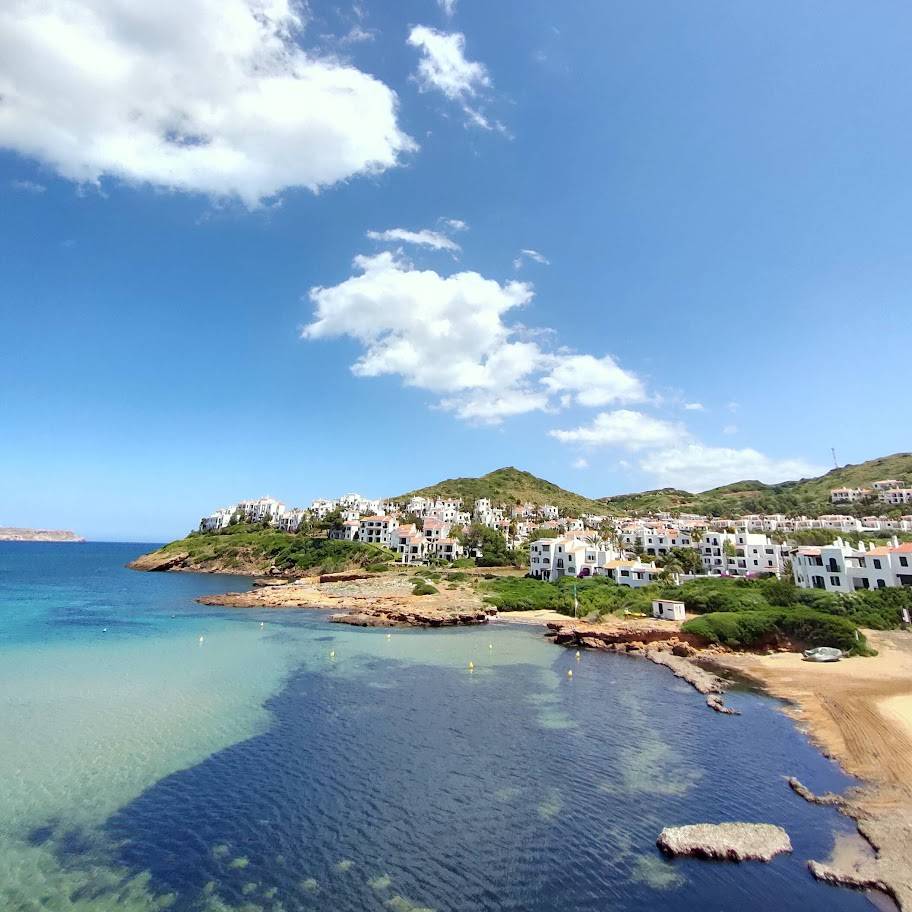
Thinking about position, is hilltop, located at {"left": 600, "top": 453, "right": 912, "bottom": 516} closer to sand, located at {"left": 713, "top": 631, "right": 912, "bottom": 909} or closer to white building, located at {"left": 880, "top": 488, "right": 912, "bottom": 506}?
white building, located at {"left": 880, "top": 488, "right": 912, "bottom": 506}

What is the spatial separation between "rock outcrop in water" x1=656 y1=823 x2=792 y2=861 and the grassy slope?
8582 cm

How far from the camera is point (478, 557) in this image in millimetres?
103500

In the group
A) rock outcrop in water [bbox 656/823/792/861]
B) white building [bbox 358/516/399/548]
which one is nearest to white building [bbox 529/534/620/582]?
white building [bbox 358/516/399/548]

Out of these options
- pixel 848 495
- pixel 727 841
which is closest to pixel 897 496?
pixel 848 495

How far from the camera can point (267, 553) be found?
11631 cm

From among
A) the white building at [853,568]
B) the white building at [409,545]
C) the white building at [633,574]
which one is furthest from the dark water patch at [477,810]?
the white building at [409,545]

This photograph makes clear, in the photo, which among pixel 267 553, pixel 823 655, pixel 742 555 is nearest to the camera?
pixel 823 655

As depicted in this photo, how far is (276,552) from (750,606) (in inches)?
3654

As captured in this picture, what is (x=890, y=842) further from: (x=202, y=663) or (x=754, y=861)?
(x=202, y=663)

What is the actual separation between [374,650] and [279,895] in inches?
1195

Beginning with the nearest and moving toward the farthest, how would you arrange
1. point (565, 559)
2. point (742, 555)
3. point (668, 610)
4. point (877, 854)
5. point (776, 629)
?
point (877, 854) → point (776, 629) → point (668, 610) → point (742, 555) → point (565, 559)

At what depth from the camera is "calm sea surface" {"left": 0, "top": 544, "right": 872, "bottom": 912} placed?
13.7m

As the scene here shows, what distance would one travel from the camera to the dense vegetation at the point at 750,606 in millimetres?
42938

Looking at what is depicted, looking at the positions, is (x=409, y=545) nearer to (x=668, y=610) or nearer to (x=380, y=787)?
(x=668, y=610)
